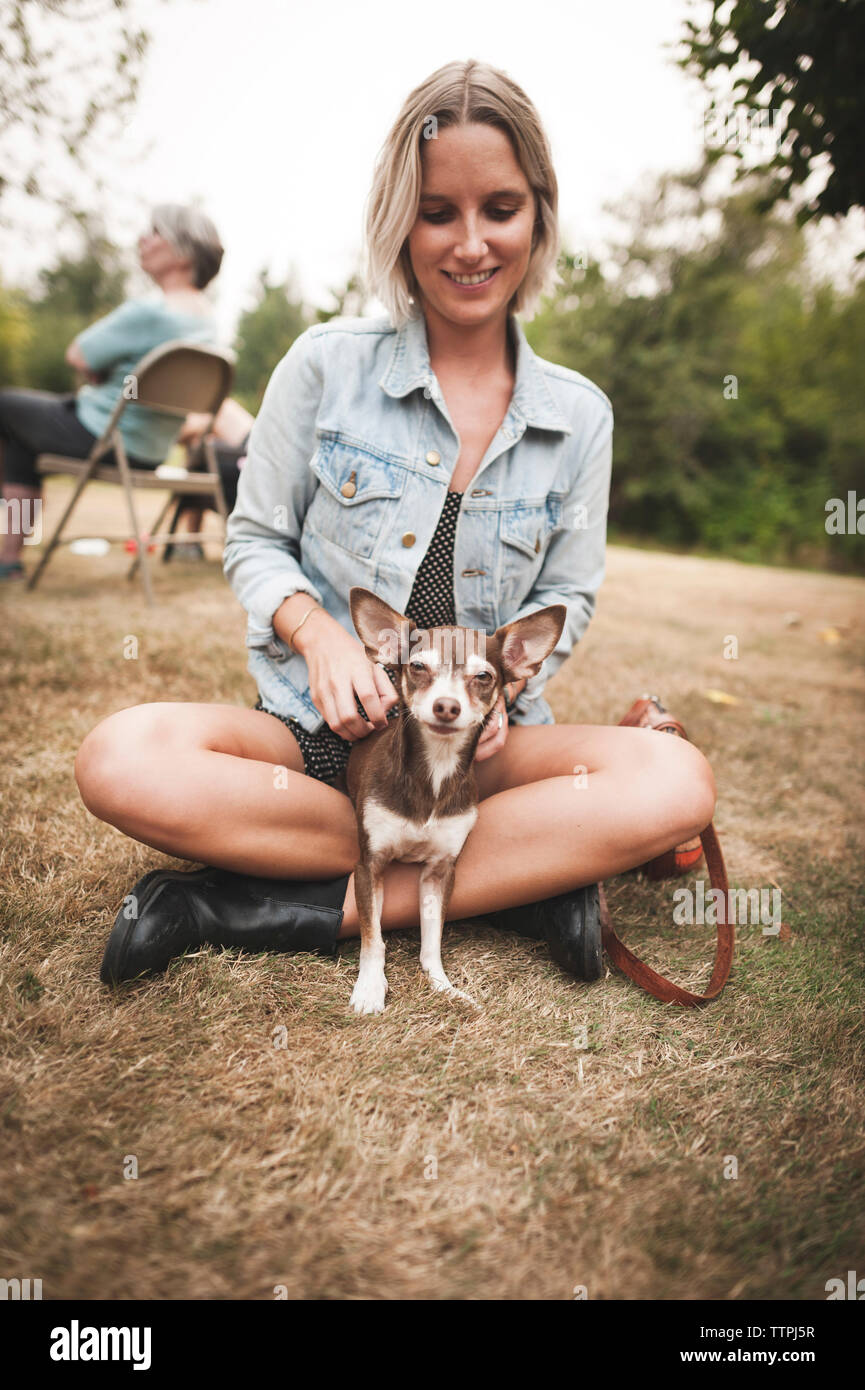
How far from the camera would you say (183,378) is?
5184 mm

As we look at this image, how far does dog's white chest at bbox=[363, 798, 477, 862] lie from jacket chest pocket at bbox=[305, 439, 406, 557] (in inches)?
28.7

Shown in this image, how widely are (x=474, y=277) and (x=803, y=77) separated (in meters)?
2.16

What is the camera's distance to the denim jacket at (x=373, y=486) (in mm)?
2254

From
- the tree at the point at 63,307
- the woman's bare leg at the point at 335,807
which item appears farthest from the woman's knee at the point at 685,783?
the tree at the point at 63,307

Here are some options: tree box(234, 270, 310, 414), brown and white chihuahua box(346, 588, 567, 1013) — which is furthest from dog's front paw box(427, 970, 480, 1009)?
tree box(234, 270, 310, 414)

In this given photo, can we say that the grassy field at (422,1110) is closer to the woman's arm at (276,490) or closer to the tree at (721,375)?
the woman's arm at (276,490)

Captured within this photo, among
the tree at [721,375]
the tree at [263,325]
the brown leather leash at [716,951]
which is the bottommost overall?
the brown leather leash at [716,951]

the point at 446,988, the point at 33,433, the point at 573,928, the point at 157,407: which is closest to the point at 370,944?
the point at 446,988

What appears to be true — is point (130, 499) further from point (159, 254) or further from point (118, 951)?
point (118, 951)

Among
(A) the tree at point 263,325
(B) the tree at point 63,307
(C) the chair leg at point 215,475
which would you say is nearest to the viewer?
(C) the chair leg at point 215,475

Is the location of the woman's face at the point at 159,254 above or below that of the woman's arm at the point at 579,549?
above

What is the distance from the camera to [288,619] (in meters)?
2.19

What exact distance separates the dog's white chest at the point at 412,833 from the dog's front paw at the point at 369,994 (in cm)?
29

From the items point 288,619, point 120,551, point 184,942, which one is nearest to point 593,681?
point 288,619
